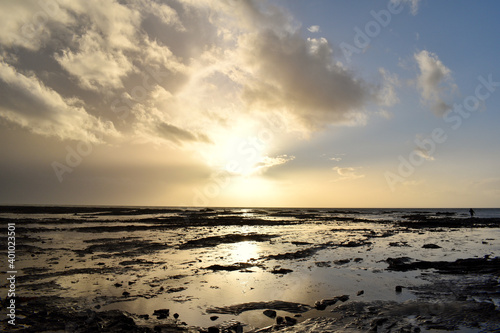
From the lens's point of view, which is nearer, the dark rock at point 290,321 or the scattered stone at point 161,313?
the dark rock at point 290,321

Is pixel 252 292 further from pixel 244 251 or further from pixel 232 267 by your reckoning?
pixel 244 251

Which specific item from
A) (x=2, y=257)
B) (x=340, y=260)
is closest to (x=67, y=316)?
(x=2, y=257)

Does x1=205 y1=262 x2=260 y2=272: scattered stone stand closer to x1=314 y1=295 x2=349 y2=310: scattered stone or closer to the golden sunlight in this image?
the golden sunlight

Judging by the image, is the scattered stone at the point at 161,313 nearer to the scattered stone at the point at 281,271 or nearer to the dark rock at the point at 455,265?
the scattered stone at the point at 281,271

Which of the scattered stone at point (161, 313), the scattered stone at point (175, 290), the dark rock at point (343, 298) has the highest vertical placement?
the scattered stone at point (161, 313)

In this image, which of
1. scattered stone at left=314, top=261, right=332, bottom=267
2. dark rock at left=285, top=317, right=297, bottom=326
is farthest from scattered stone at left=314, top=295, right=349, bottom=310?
scattered stone at left=314, top=261, right=332, bottom=267

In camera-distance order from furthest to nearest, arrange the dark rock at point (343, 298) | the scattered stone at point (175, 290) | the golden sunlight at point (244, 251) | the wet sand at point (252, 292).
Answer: the golden sunlight at point (244, 251)
the scattered stone at point (175, 290)
the dark rock at point (343, 298)
the wet sand at point (252, 292)

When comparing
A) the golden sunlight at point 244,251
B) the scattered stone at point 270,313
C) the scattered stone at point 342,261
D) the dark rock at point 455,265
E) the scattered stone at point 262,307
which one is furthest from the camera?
the golden sunlight at point 244,251

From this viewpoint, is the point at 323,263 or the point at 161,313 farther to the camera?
the point at 323,263

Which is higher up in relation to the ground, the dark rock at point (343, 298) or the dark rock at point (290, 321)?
the dark rock at point (290, 321)

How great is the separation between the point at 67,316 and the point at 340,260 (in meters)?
16.1

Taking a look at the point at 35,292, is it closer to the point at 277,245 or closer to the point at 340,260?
the point at 340,260

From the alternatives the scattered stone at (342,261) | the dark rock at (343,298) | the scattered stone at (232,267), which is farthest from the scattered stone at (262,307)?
the scattered stone at (342,261)

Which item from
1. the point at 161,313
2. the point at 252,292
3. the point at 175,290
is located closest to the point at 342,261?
the point at 252,292
